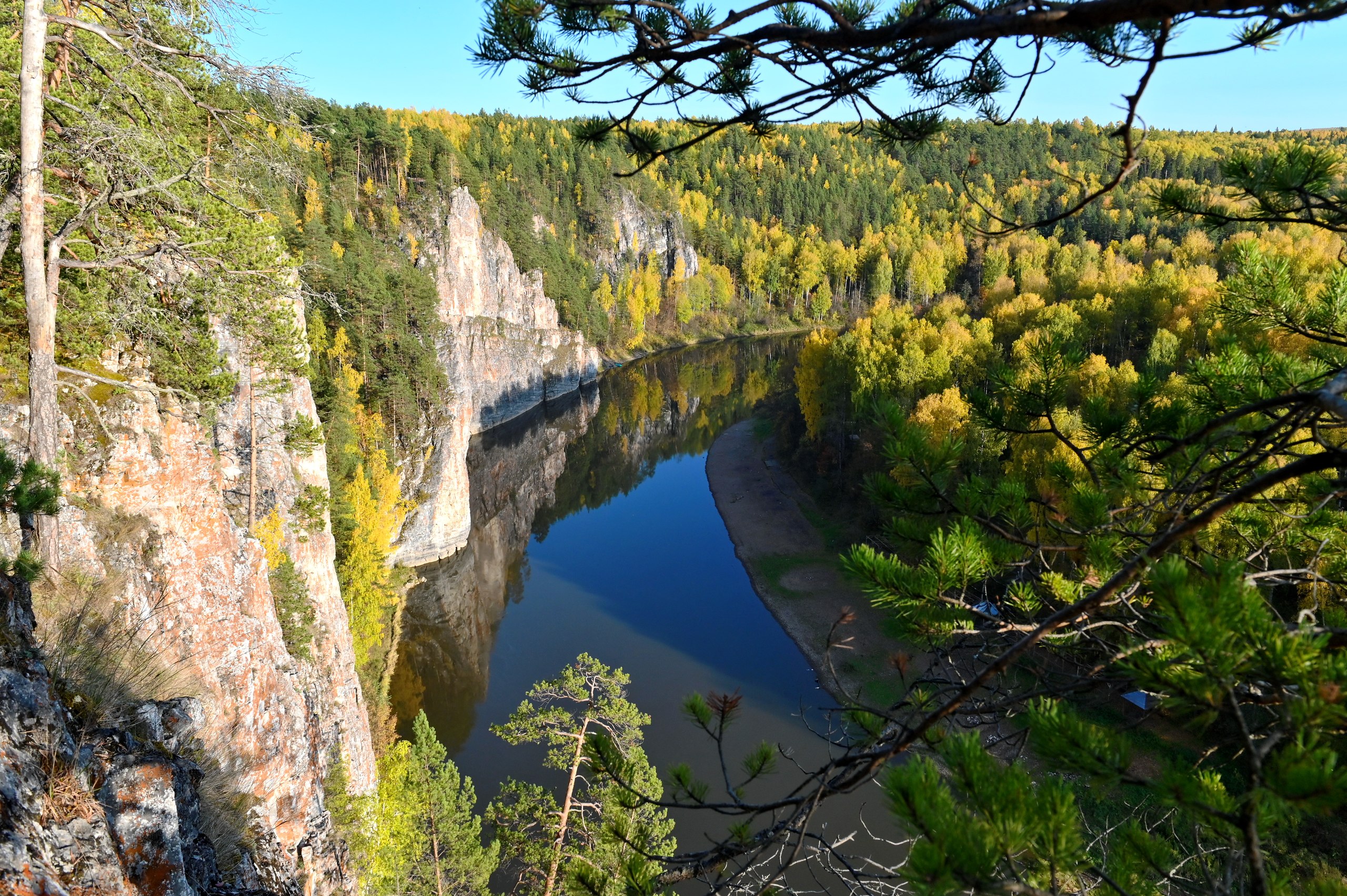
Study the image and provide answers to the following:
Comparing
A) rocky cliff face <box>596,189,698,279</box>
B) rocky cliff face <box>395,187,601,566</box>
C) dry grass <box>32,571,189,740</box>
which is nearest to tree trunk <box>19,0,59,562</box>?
dry grass <box>32,571,189,740</box>

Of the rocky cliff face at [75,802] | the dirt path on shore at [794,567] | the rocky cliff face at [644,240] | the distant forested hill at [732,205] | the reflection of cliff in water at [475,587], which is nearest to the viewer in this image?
the rocky cliff face at [75,802]

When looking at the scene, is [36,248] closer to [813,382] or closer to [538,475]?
[538,475]

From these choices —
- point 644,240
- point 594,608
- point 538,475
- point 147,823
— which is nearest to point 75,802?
point 147,823

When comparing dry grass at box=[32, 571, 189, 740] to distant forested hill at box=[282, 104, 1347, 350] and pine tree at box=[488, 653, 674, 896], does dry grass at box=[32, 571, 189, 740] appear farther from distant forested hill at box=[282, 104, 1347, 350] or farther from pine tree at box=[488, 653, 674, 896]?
distant forested hill at box=[282, 104, 1347, 350]

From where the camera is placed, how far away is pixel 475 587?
26.6m

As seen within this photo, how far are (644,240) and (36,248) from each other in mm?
82440

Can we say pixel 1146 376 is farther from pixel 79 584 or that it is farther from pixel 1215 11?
pixel 79 584

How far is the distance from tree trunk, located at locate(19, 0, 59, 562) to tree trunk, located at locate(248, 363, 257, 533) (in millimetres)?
6552

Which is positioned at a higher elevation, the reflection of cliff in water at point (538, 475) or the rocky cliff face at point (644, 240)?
the rocky cliff face at point (644, 240)

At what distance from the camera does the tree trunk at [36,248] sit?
201 inches

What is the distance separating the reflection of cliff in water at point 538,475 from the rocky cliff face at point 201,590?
32.2 ft

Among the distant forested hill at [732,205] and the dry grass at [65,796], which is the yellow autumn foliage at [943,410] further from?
the dry grass at [65,796]

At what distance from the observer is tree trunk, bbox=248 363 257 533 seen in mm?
12227

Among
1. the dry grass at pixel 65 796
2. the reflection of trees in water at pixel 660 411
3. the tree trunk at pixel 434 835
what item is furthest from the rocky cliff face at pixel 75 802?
the reflection of trees in water at pixel 660 411
